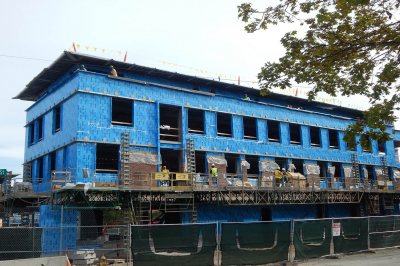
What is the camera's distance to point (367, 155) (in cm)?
4569

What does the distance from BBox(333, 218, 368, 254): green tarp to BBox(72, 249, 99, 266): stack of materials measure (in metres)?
11.3

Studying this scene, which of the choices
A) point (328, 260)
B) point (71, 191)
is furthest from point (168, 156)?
point (328, 260)

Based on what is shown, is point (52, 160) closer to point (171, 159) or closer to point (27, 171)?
point (27, 171)

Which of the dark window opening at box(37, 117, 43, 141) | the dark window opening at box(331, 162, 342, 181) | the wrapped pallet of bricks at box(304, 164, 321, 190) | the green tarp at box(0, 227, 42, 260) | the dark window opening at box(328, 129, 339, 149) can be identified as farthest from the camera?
the dark window opening at box(328, 129, 339, 149)

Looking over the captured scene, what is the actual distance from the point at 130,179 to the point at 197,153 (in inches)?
310

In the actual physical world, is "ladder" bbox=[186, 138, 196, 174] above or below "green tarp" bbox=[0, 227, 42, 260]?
above

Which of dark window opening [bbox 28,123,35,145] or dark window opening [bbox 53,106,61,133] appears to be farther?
dark window opening [bbox 28,123,35,145]

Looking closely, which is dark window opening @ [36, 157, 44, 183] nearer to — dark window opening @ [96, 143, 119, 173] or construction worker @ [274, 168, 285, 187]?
dark window opening @ [96, 143, 119, 173]

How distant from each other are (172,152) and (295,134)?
15.3 m

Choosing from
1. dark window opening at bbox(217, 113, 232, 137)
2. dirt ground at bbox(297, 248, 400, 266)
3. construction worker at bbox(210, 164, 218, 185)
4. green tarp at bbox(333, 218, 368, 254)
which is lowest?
dirt ground at bbox(297, 248, 400, 266)

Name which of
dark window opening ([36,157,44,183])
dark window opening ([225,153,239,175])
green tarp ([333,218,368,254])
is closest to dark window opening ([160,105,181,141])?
dark window opening ([225,153,239,175])

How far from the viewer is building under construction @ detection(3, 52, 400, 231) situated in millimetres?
26828

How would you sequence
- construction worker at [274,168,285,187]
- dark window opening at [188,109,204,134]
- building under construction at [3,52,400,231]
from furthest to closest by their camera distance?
dark window opening at [188,109,204,134]
construction worker at [274,168,285,187]
building under construction at [3,52,400,231]

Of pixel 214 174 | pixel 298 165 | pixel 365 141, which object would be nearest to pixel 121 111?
pixel 214 174
